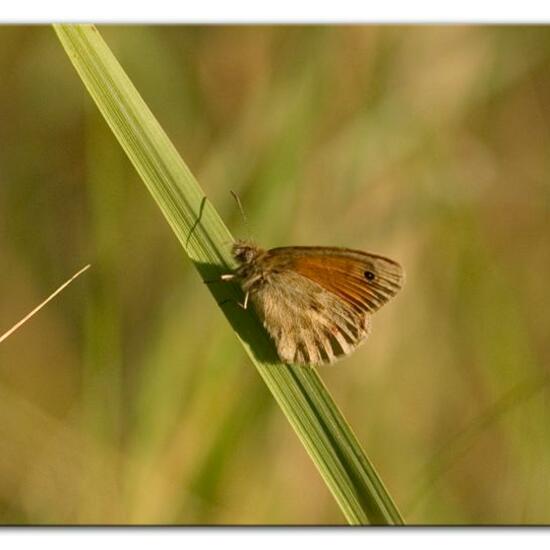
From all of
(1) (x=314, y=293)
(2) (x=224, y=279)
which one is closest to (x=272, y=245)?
(1) (x=314, y=293)

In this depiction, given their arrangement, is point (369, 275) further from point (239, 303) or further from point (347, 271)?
point (239, 303)

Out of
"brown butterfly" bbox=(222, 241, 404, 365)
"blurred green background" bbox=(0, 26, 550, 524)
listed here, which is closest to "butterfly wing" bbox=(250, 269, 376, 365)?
"brown butterfly" bbox=(222, 241, 404, 365)

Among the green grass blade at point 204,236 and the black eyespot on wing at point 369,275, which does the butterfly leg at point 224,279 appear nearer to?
the green grass blade at point 204,236

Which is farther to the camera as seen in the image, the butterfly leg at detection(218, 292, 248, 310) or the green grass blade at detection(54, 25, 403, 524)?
the butterfly leg at detection(218, 292, 248, 310)

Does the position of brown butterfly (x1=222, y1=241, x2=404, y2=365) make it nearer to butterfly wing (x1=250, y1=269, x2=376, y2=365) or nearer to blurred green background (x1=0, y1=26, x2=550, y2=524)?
butterfly wing (x1=250, y1=269, x2=376, y2=365)

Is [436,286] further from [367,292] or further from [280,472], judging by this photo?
[280,472]

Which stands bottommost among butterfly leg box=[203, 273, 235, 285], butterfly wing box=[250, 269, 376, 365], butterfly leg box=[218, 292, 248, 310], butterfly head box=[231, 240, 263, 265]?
butterfly wing box=[250, 269, 376, 365]
